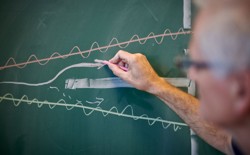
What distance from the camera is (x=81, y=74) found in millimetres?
1023

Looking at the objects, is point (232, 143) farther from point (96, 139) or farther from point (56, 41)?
point (56, 41)

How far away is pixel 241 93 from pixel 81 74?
0.60 metres

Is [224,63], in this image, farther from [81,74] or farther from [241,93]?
[81,74]

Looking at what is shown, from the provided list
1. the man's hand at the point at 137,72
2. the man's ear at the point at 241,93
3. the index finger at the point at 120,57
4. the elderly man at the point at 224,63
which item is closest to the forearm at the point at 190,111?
the man's hand at the point at 137,72

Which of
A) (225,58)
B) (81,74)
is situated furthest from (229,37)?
(81,74)

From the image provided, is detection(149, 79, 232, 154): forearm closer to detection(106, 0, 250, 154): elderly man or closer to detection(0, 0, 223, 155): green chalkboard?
detection(0, 0, 223, 155): green chalkboard

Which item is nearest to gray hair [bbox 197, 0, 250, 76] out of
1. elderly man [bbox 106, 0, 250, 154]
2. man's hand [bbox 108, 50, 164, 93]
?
elderly man [bbox 106, 0, 250, 154]

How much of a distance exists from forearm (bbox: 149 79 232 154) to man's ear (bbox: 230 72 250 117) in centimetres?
37

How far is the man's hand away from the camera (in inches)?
37.8

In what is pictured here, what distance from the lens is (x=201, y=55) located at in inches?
24.6

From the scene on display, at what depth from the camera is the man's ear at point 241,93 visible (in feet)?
1.89

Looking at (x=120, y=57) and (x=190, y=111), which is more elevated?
(x=120, y=57)

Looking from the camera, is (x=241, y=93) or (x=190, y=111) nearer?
(x=241, y=93)

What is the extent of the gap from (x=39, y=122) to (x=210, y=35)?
0.72m
